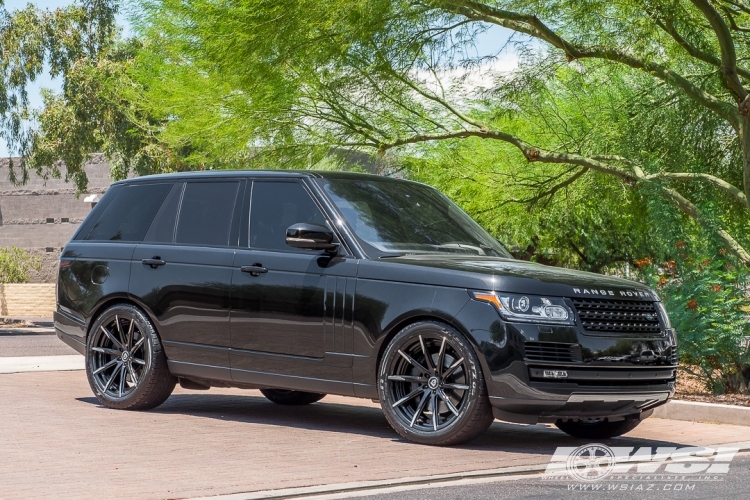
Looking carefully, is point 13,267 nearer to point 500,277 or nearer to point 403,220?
point 403,220

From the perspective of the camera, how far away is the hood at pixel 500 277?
25.5 feet

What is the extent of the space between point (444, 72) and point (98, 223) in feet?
20.1

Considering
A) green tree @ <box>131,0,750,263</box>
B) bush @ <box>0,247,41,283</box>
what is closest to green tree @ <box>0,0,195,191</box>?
bush @ <box>0,247,41,283</box>

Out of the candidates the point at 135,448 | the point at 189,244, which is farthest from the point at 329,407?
the point at 135,448

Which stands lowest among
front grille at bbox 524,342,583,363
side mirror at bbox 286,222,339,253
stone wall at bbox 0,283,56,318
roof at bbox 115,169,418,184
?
stone wall at bbox 0,283,56,318

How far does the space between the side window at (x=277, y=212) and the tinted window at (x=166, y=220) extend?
888mm

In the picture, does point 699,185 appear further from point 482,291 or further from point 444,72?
point 482,291

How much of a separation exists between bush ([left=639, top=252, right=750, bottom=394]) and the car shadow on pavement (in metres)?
2.33

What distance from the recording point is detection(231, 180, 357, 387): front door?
850 centimetres

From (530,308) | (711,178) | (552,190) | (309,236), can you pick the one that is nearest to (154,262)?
(309,236)

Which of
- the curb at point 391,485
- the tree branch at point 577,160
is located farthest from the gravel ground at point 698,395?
the curb at point 391,485

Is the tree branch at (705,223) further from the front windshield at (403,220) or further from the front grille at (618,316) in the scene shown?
the front grille at (618,316)

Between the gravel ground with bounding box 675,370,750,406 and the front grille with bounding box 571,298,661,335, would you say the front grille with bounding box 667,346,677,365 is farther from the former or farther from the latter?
the gravel ground with bounding box 675,370,750,406

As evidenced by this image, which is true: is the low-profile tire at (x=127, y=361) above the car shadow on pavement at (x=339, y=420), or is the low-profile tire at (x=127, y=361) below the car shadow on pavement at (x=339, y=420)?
above
